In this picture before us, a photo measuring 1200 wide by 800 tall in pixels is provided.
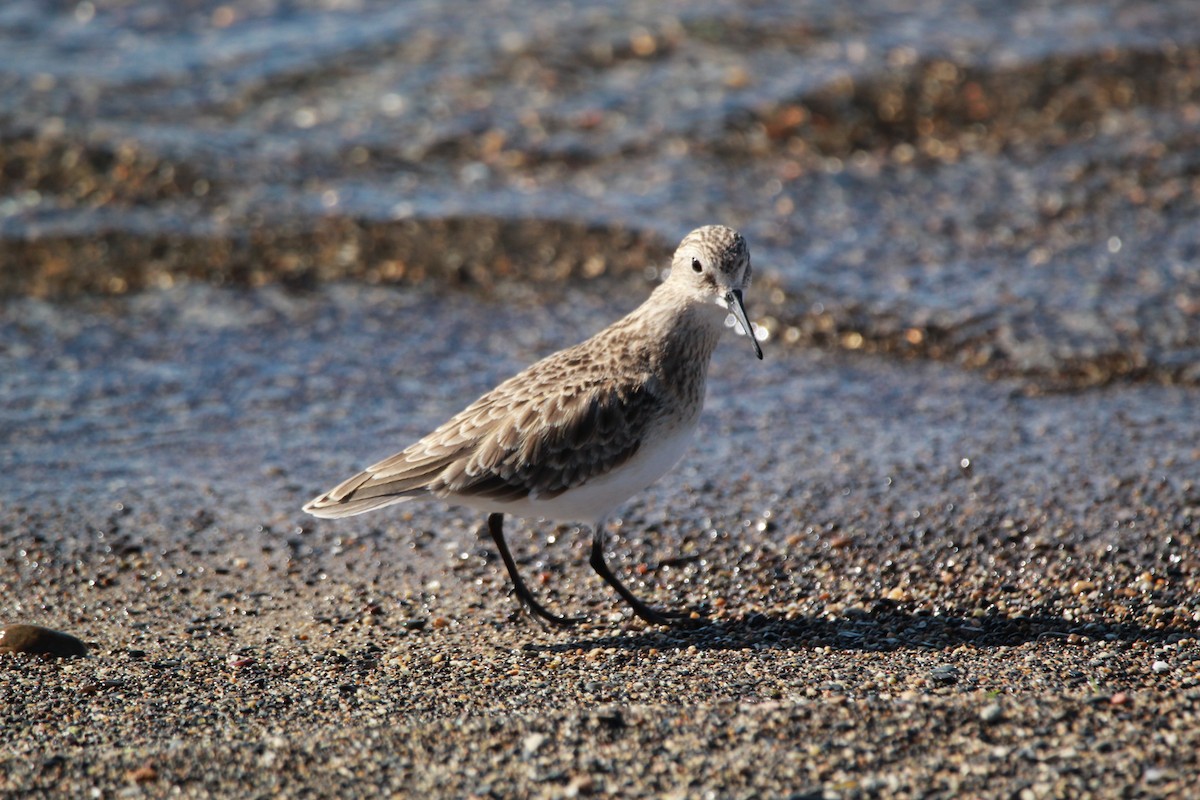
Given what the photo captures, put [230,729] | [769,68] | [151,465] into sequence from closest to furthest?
[230,729]
[151,465]
[769,68]

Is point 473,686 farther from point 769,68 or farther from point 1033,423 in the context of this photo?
point 769,68

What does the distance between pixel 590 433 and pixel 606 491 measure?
22 cm

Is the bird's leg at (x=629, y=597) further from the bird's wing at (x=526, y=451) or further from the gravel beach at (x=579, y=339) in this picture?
the bird's wing at (x=526, y=451)

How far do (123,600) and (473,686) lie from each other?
1742 millimetres

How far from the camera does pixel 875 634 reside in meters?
5.15

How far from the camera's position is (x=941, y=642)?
5.04 metres

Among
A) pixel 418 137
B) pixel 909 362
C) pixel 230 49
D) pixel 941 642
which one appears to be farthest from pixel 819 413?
pixel 230 49

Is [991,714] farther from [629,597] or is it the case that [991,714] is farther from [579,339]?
→ [579,339]

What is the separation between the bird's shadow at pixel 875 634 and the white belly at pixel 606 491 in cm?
48

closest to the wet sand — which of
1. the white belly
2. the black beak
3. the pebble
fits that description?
the pebble

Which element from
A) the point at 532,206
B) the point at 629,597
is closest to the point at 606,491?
the point at 629,597

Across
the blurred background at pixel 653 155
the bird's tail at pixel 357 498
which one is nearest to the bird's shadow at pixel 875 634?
the bird's tail at pixel 357 498

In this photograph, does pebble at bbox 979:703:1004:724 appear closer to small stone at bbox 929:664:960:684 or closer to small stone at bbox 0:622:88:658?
small stone at bbox 929:664:960:684

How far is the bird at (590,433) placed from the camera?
5254mm
